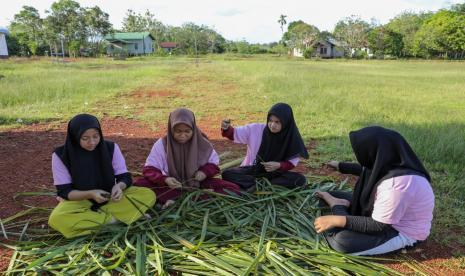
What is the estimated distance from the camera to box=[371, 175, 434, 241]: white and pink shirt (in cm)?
218

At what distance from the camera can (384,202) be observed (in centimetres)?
223

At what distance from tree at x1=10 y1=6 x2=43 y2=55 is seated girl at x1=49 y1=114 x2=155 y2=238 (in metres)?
41.1

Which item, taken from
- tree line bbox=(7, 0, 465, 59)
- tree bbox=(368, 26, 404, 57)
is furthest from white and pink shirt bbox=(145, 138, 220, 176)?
tree bbox=(368, 26, 404, 57)

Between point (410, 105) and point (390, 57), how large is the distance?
4605 cm

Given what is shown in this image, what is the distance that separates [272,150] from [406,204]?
1376mm

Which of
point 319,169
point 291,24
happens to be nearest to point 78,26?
point 319,169

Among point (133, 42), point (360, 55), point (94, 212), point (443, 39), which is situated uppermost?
point (133, 42)

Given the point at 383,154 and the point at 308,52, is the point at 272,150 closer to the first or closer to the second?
the point at 383,154

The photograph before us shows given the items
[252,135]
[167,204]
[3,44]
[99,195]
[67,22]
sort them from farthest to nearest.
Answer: [67,22] < [3,44] < [252,135] < [167,204] < [99,195]

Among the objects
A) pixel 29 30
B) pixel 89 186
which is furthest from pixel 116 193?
pixel 29 30

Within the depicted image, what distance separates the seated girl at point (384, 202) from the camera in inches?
86.2

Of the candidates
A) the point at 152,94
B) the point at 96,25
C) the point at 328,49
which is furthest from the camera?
the point at 328,49

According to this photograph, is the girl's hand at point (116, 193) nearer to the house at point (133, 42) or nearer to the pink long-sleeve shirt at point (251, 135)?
the pink long-sleeve shirt at point (251, 135)

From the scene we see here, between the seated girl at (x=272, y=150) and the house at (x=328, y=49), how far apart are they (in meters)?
53.0
